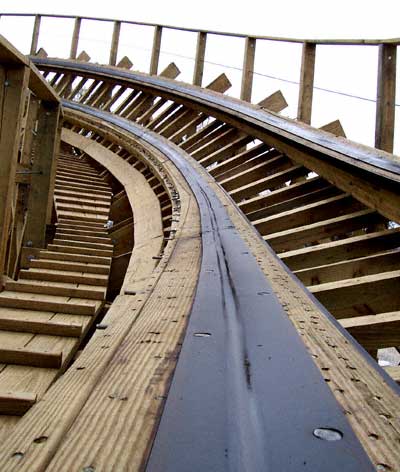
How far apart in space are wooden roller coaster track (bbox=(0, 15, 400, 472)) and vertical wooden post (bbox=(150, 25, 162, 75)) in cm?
394

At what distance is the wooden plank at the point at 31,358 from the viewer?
2.29 metres

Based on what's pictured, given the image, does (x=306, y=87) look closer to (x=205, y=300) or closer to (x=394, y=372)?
(x=394, y=372)

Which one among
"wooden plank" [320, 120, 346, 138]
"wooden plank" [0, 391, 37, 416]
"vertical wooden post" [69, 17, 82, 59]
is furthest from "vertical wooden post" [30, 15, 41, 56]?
"wooden plank" [0, 391, 37, 416]

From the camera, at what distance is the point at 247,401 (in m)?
0.78

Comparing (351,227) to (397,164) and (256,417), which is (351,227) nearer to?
(397,164)

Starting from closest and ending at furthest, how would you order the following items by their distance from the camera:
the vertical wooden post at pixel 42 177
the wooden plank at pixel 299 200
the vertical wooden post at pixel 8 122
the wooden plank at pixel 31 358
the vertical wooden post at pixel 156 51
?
the wooden plank at pixel 31 358
the vertical wooden post at pixel 8 122
the wooden plank at pixel 299 200
the vertical wooden post at pixel 42 177
the vertical wooden post at pixel 156 51

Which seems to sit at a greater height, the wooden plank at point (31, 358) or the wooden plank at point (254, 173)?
the wooden plank at point (254, 173)

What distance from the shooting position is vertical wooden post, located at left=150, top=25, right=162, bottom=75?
10102 mm

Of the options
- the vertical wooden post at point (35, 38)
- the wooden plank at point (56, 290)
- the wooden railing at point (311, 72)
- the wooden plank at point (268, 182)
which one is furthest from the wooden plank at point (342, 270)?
the vertical wooden post at point (35, 38)

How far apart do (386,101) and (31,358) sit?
4238mm

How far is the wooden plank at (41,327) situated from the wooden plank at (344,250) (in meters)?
1.28

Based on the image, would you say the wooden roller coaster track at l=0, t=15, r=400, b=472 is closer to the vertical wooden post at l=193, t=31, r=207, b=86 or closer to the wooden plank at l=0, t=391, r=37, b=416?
the wooden plank at l=0, t=391, r=37, b=416

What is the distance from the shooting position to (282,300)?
54.7 inches

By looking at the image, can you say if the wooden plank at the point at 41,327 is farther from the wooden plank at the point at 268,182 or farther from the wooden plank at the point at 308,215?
the wooden plank at the point at 268,182
